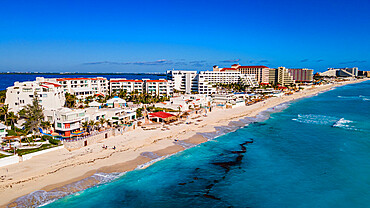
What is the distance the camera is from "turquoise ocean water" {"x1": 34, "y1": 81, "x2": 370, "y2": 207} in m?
21.7

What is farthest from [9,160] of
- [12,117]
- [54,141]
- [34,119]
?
[12,117]

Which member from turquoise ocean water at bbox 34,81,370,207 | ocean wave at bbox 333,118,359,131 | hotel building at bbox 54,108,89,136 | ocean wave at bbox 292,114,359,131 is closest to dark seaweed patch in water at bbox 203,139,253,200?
turquoise ocean water at bbox 34,81,370,207

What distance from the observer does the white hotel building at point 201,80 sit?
95875 mm

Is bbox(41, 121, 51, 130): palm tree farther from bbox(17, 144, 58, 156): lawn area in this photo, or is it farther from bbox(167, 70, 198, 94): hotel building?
bbox(167, 70, 198, 94): hotel building

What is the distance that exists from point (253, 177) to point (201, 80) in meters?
72.4

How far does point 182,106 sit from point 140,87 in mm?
31275

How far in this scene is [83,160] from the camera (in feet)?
94.1

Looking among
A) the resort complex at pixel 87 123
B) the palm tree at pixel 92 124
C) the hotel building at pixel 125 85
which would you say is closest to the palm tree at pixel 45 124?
the resort complex at pixel 87 123

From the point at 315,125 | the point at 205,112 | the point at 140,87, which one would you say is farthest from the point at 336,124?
the point at 140,87

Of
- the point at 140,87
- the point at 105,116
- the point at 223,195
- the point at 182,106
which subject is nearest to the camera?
the point at 223,195

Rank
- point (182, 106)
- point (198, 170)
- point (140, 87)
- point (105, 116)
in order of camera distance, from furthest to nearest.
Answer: point (140, 87), point (182, 106), point (105, 116), point (198, 170)

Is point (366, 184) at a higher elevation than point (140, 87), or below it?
below

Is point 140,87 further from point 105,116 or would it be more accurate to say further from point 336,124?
point 336,124

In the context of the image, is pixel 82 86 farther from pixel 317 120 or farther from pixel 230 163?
pixel 317 120
